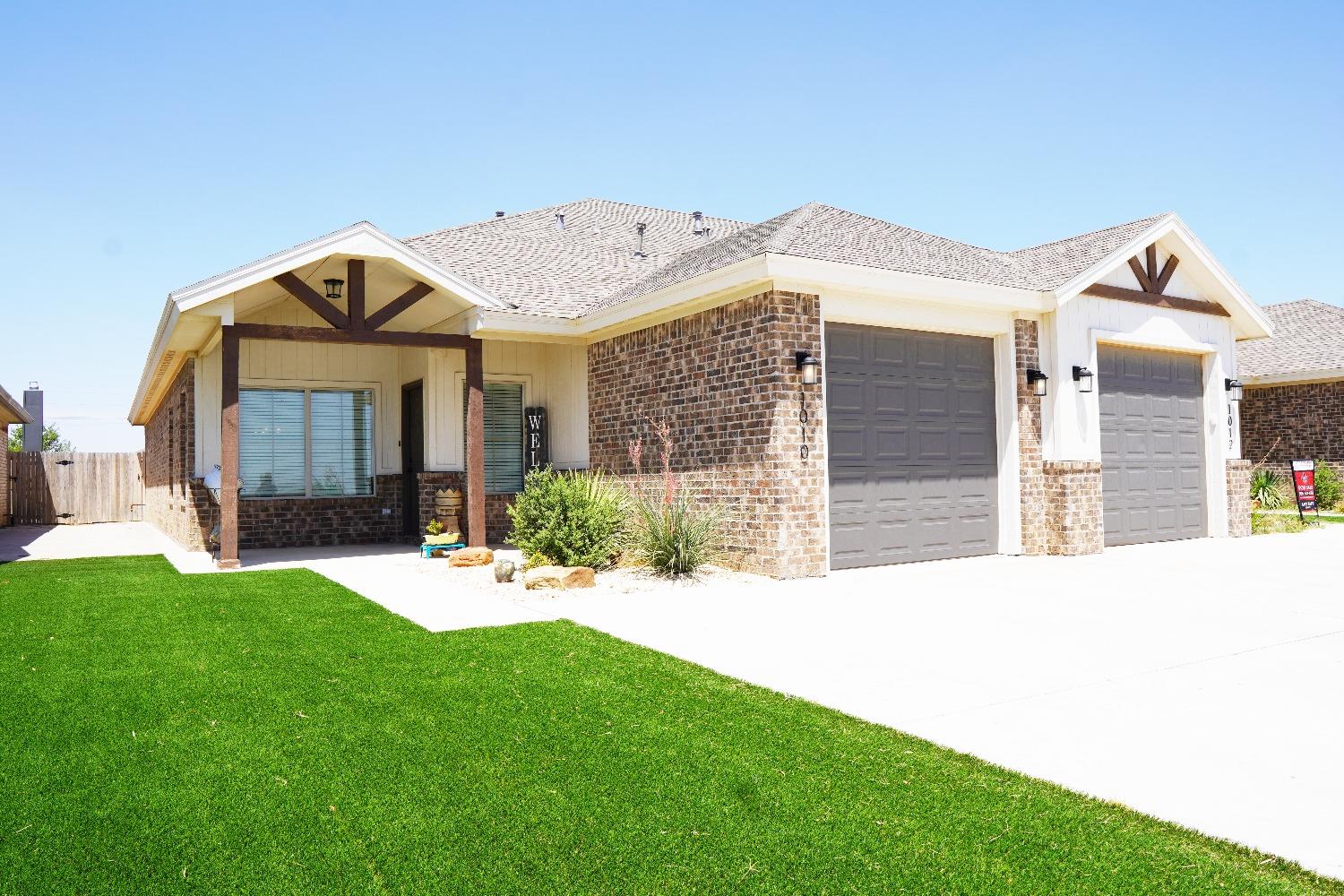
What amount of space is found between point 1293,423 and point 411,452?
61.2ft

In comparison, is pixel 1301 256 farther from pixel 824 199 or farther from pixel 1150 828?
pixel 1150 828

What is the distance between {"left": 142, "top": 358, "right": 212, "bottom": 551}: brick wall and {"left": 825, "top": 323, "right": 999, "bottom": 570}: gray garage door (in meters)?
8.44

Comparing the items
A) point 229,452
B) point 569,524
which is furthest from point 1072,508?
point 229,452

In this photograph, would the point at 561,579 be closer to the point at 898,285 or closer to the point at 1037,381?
the point at 898,285

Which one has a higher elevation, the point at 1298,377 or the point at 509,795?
the point at 1298,377

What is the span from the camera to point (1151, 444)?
12484 mm

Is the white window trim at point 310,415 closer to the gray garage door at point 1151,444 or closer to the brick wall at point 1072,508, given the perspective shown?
the brick wall at point 1072,508

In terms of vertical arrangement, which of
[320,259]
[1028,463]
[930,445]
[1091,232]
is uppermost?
[1091,232]

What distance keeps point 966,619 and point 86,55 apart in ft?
40.7

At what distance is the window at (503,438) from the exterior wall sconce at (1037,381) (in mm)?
7066

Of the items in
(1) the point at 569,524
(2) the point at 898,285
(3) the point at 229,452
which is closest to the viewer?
(1) the point at 569,524

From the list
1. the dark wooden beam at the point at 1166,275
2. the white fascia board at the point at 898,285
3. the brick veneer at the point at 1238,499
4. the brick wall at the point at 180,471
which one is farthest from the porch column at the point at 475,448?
the brick veneer at the point at 1238,499

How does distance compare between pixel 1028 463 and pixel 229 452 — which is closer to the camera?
pixel 229 452

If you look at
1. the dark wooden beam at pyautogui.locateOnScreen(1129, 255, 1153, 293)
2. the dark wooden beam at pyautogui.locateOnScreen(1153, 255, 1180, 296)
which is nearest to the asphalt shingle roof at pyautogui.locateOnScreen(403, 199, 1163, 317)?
the dark wooden beam at pyautogui.locateOnScreen(1129, 255, 1153, 293)
